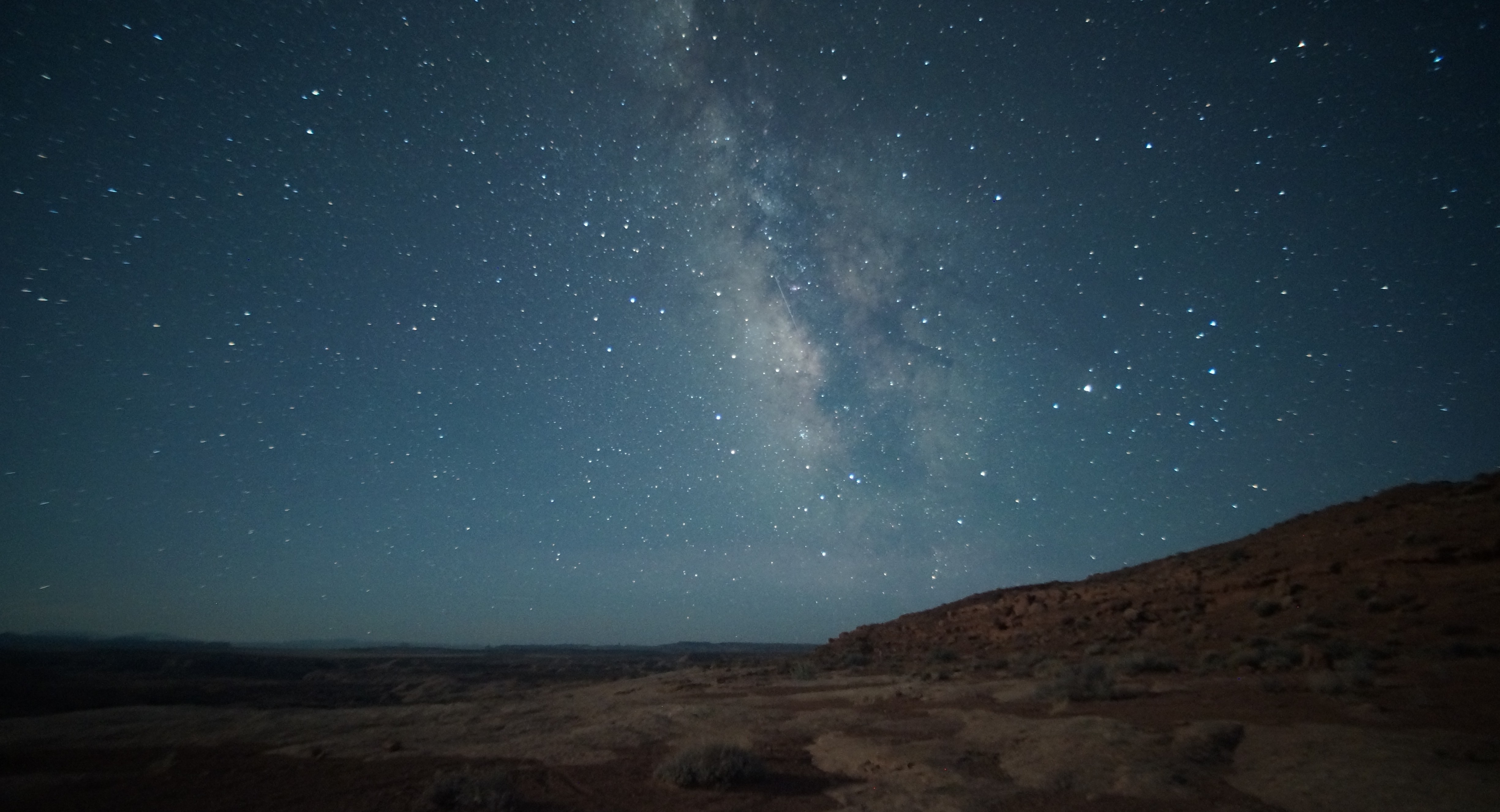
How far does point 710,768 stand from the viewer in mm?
9664

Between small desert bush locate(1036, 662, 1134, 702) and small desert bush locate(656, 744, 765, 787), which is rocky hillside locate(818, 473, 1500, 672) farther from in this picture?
small desert bush locate(656, 744, 765, 787)

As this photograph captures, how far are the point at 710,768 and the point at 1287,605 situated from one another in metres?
22.9

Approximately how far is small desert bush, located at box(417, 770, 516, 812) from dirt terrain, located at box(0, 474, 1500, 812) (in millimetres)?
50

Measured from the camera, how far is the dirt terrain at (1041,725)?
8500mm

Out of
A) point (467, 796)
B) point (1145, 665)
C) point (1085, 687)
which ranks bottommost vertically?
point (467, 796)

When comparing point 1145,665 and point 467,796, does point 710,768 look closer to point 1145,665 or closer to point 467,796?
point 467,796

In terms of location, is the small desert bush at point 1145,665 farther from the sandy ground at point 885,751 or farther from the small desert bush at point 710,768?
the small desert bush at point 710,768

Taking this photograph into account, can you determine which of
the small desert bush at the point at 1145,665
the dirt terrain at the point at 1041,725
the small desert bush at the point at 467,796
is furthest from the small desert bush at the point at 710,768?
the small desert bush at the point at 1145,665

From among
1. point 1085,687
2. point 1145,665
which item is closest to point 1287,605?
point 1145,665

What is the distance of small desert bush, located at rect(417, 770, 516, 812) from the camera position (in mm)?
8234

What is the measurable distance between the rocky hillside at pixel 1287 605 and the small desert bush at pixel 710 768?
43.9ft

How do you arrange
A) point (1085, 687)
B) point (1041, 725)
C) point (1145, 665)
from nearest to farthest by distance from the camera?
point (1041, 725)
point (1085, 687)
point (1145, 665)

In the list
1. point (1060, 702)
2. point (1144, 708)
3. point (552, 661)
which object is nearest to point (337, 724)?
point (1060, 702)

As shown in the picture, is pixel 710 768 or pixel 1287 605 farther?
pixel 1287 605
